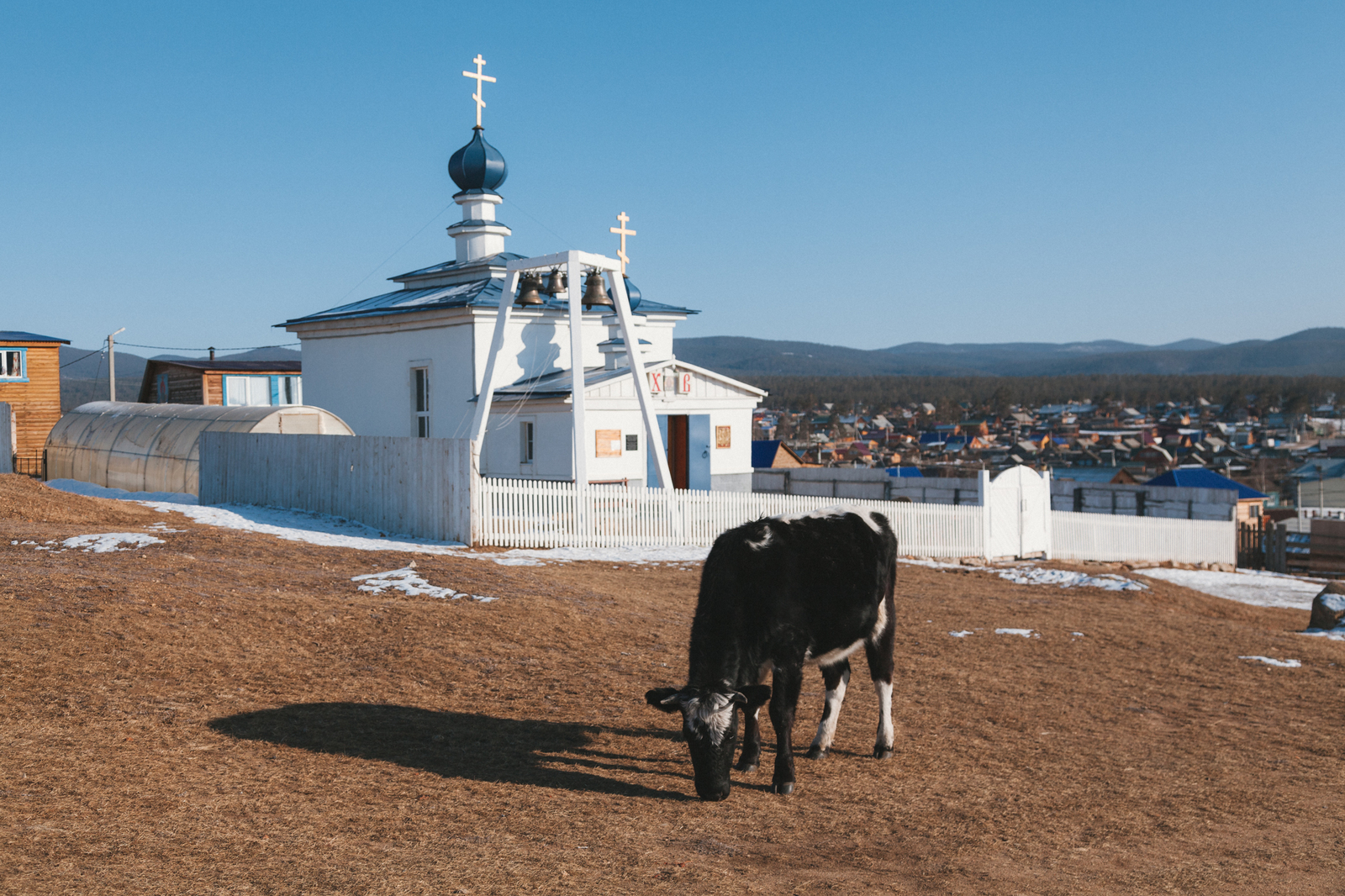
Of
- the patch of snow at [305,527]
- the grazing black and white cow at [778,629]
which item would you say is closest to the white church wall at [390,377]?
the patch of snow at [305,527]

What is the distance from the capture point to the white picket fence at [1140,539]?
2377cm

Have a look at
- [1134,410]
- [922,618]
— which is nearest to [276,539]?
[922,618]

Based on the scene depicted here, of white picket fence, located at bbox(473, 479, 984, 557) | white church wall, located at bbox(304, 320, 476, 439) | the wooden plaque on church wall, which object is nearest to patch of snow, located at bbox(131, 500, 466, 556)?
white picket fence, located at bbox(473, 479, 984, 557)

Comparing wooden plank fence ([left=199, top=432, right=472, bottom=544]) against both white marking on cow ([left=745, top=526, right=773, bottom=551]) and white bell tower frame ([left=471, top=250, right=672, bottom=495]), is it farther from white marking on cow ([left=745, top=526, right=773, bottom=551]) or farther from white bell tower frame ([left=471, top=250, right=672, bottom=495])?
white marking on cow ([left=745, top=526, right=773, bottom=551])

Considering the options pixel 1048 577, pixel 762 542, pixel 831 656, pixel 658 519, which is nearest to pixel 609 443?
pixel 658 519

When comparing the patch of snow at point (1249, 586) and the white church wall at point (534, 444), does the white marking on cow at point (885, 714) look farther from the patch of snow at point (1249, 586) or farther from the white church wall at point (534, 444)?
the white church wall at point (534, 444)

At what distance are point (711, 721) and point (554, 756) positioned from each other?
1558 millimetres

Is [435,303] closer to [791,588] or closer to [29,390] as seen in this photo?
[29,390]

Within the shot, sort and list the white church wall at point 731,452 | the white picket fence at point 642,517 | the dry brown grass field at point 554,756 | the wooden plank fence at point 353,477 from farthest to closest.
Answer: the white church wall at point 731,452 < the white picket fence at point 642,517 < the wooden plank fence at point 353,477 < the dry brown grass field at point 554,756

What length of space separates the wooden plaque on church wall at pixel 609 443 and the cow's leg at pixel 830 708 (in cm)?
1650

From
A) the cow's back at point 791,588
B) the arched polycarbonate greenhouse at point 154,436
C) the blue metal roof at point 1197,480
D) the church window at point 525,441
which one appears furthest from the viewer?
the blue metal roof at point 1197,480

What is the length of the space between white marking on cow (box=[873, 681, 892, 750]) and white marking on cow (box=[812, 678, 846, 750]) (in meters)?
0.28

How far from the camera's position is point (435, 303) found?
25.8m

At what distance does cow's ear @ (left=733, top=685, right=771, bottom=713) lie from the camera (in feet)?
19.7
